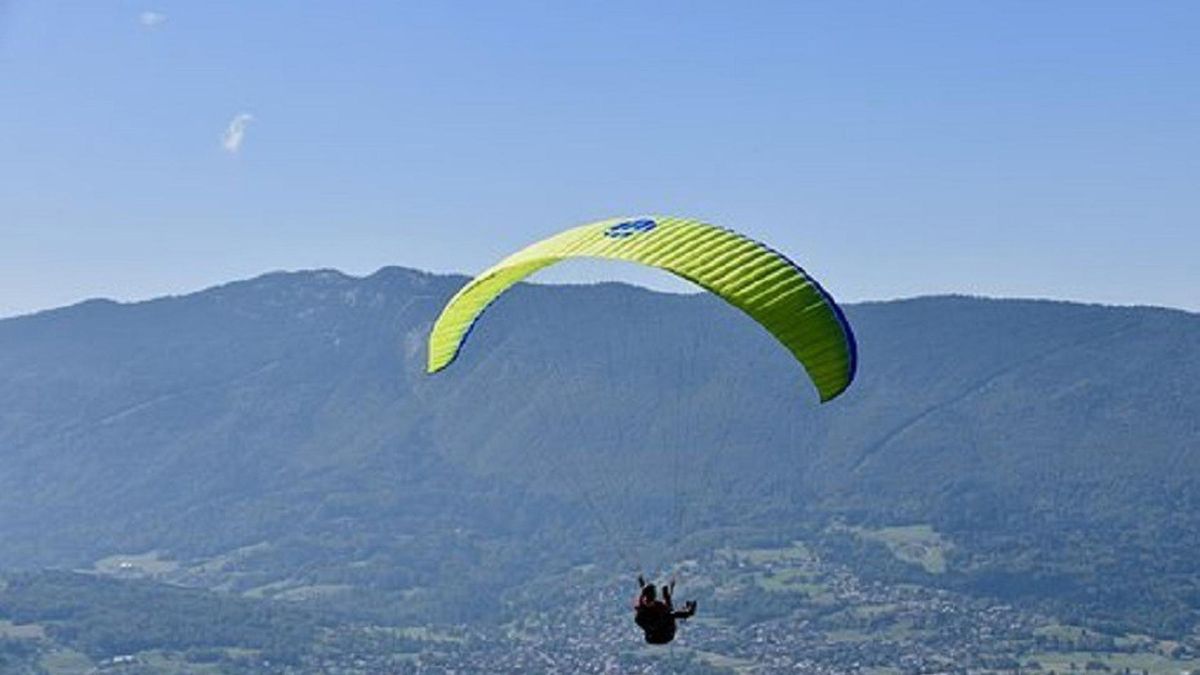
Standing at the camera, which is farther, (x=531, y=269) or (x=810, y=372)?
(x=531, y=269)

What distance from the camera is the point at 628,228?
33.4 metres

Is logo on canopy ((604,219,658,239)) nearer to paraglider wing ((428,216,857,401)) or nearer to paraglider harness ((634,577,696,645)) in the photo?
paraglider wing ((428,216,857,401))

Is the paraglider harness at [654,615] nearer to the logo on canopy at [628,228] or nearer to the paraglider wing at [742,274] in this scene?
the paraglider wing at [742,274]

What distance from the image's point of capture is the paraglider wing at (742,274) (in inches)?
1161

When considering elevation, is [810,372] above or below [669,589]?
above

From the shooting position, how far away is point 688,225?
1281 inches

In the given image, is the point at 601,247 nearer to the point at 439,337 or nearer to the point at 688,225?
the point at 688,225

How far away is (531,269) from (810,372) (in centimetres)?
616

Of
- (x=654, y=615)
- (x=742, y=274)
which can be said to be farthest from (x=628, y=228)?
(x=654, y=615)

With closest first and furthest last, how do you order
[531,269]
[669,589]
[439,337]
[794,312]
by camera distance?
[794,312] → [669,589] → [531,269] → [439,337]

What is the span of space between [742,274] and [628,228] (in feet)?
12.3

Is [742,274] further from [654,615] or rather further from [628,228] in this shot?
[654,615]

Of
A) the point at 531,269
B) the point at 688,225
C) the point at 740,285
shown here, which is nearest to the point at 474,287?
the point at 531,269

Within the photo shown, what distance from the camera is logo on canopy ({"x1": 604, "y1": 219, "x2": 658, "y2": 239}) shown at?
1298 inches
